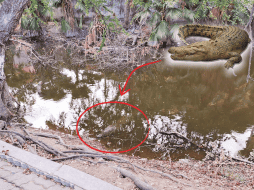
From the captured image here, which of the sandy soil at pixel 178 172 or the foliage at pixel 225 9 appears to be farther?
the foliage at pixel 225 9

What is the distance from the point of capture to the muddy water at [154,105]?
4.43 metres

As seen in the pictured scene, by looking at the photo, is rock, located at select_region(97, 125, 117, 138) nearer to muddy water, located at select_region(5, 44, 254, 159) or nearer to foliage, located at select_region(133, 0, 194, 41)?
muddy water, located at select_region(5, 44, 254, 159)

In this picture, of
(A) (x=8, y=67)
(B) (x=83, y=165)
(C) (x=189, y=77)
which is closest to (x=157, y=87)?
(C) (x=189, y=77)

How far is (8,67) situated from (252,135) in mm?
10372

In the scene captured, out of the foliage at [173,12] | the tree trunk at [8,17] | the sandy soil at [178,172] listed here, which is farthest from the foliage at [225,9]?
the tree trunk at [8,17]

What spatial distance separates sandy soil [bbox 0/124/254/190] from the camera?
8.98 ft

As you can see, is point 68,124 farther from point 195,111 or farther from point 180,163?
point 195,111

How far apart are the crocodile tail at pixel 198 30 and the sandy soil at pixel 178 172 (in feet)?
22.0

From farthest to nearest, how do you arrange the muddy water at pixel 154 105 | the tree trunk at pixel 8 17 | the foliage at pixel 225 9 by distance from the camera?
the foliage at pixel 225 9 → the muddy water at pixel 154 105 → the tree trunk at pixel 8 17

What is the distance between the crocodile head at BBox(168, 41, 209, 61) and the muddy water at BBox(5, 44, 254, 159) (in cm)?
67

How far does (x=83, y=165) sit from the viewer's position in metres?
3.03

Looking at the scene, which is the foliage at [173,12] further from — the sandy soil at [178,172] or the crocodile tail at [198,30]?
the sandy soil at [178,172]

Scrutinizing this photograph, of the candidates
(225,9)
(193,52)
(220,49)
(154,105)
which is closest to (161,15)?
(225,9)

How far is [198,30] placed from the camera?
9.16 metres
